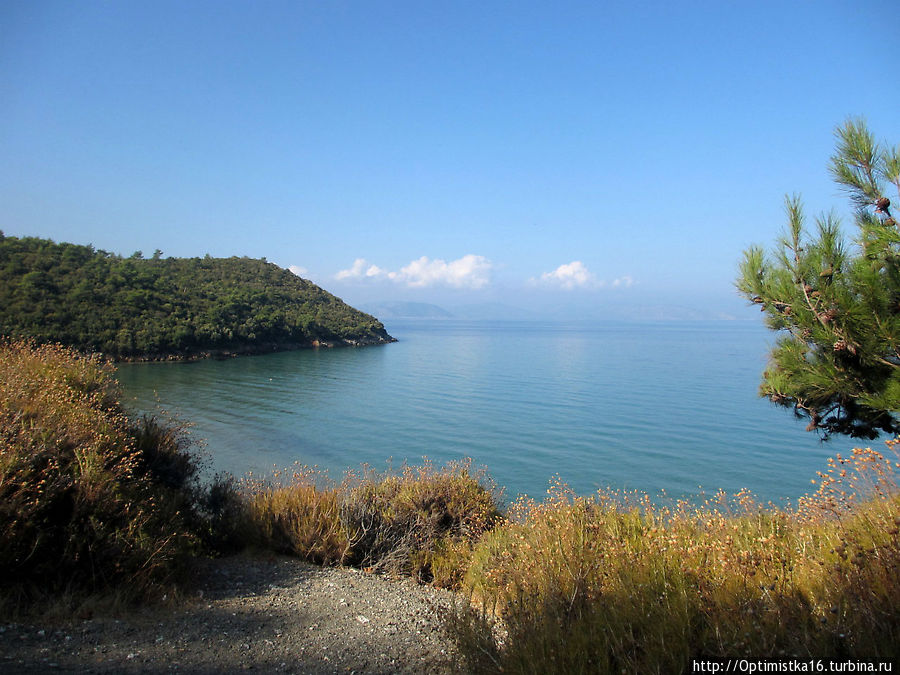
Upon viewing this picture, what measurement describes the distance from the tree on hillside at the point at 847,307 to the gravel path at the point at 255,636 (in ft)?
16.9

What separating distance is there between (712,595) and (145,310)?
210 ft

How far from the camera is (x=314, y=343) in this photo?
77812 millimetres

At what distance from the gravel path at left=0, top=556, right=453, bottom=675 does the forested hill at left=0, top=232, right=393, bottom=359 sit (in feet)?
100

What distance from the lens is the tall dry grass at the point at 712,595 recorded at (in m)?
2.83

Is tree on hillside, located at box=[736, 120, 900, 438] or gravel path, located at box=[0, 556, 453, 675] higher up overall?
tree on hillside, located at box=[736, 120, 900, 438]

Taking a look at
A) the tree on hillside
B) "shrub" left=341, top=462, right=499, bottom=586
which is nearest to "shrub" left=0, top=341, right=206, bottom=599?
"shrub" left=341, top=462, right=499, bottom=586

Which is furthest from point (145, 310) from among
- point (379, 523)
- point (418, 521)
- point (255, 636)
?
point (255, 636)

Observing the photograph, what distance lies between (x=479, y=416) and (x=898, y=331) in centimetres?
2357

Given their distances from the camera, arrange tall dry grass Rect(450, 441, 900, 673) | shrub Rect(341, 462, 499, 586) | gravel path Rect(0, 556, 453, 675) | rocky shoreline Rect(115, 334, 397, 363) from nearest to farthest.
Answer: tall dry grass Rect(450, 441, 900, 673)
gravel path Rect(0, 556, 453, 675)
shrub Rect(341, 462, 499, 586)
rocky shoreline Rect(115, 334, 397, 363)

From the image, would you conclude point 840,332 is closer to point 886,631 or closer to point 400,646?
point 886,631

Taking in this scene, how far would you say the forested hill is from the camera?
4572 centimetres

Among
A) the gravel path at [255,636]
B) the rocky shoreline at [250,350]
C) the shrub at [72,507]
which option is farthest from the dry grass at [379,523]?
the rocky shoreline at [250,350]

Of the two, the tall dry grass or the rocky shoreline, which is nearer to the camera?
the tall dry grass

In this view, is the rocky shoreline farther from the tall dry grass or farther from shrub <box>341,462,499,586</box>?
the tall dry grass
